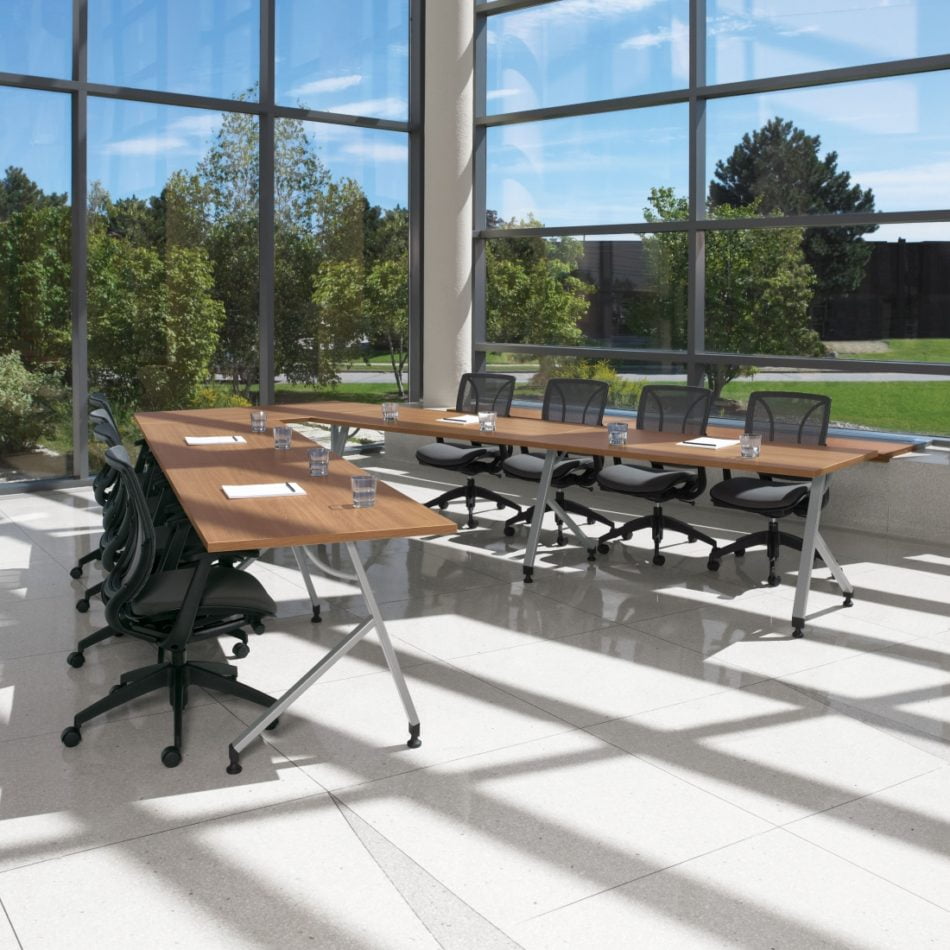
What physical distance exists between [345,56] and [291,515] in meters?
7.16

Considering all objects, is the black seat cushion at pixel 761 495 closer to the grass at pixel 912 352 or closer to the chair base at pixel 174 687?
the grass at pixel 912 352

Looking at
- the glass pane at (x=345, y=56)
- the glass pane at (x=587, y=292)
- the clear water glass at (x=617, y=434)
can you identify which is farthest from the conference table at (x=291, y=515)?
the glass pane at (x=345, y=56)

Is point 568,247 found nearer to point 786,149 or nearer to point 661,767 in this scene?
point 786,149

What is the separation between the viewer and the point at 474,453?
24.1 ft

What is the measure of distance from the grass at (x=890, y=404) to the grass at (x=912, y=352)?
160 millimetres

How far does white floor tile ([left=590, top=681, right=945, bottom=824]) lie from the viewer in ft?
10.8

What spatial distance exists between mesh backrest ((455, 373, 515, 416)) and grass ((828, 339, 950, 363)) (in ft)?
7.78

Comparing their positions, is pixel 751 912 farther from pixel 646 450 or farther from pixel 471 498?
pixel 471 498

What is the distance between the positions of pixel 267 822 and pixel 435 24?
8099 millimetres

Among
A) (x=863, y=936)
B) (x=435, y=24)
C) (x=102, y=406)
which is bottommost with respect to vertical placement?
(x=863, y=936)

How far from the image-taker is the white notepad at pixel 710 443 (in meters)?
5.85

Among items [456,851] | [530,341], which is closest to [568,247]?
[530,341]

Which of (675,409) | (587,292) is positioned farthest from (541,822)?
(587,292)

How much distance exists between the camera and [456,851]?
2930 millimetres
